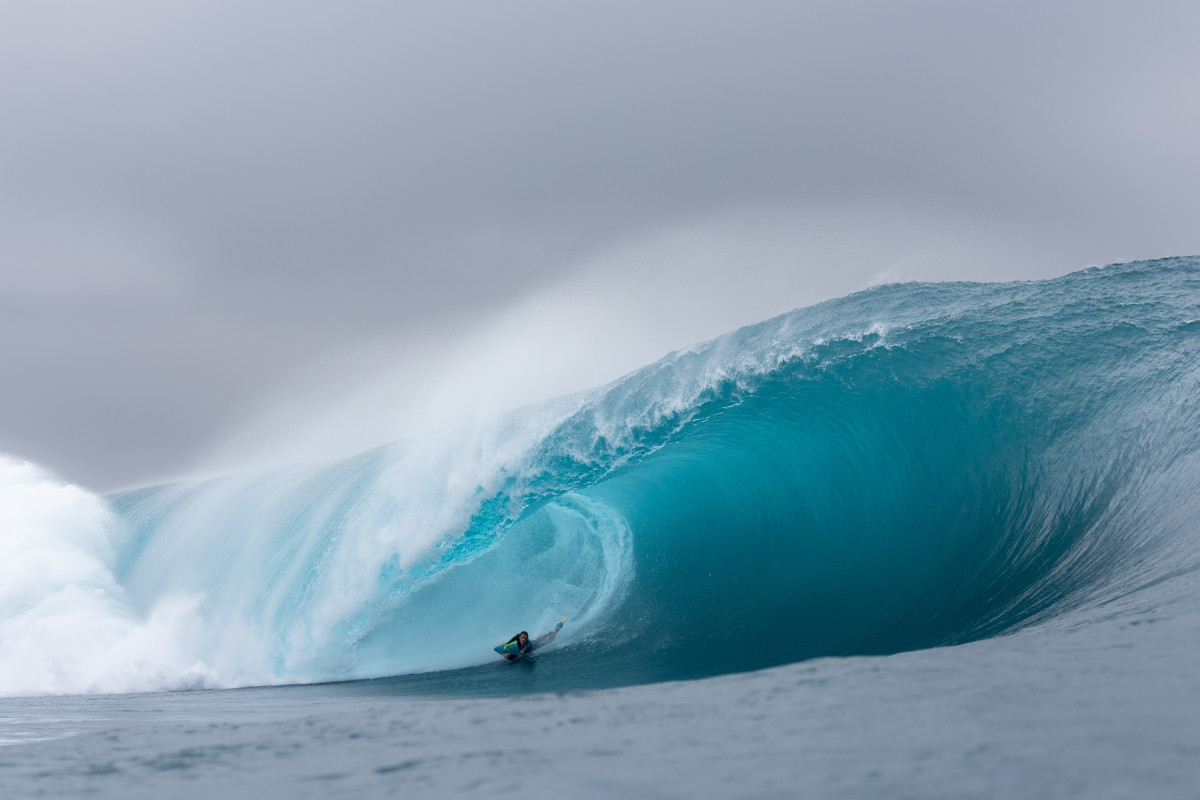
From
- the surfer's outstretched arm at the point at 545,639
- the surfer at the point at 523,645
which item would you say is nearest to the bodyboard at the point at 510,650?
the surfer at the point at 523,645

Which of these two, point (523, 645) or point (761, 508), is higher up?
point (761, 508)

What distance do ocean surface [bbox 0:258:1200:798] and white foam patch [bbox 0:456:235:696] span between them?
63mm

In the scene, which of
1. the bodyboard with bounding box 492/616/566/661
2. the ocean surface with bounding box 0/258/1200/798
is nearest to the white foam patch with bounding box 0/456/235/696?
the ocean surface with bounding box 0/258/1200/798

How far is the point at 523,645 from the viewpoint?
7926 millimetres

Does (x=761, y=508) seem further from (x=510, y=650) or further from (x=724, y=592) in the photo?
(x=510, y=650)

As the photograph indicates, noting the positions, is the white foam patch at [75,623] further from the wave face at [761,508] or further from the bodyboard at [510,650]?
the bodyboard at [510,650]

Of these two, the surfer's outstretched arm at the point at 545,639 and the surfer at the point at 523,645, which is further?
the surfer's outstretched arm at the point at 545,639

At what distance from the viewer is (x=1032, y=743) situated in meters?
2.22

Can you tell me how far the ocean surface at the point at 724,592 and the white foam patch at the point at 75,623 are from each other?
0.06 m

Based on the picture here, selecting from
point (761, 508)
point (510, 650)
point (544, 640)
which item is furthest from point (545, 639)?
point (761, 508)

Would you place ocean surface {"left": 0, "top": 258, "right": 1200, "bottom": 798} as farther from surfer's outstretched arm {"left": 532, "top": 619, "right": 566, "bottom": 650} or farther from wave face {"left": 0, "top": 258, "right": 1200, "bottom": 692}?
surfer's outstretched arm {"left": 532, "top": 619, "right": 566, "bottom": 650}

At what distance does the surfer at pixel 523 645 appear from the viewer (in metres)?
7.82

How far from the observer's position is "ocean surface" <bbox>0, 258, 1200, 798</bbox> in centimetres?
250

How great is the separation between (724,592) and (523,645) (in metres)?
2.39
